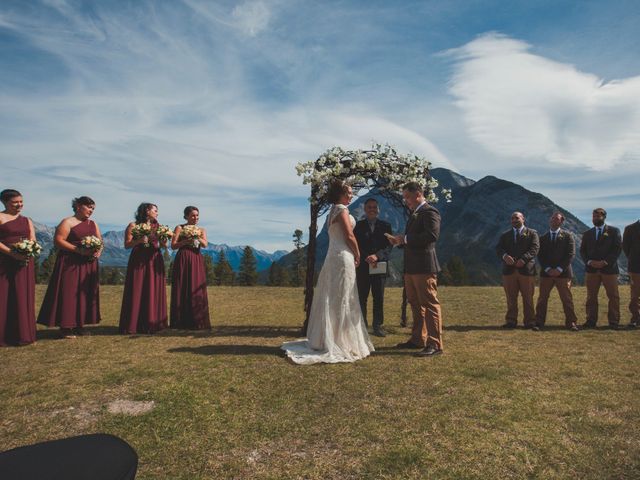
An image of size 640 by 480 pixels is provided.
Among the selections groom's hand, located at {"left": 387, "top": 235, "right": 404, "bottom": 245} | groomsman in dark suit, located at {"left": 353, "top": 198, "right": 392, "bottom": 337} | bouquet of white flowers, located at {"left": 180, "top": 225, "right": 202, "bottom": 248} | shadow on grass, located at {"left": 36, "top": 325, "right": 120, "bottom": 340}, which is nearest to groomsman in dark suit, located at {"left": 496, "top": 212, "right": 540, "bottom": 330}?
groomsman in dark suit, located at {"left": 353, "top": 198, "right": 392, "bottom": 337}

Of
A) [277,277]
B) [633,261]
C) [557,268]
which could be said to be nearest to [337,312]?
[557,268]

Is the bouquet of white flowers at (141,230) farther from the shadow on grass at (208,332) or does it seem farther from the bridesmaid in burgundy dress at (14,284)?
the shadow on grass at (208,332)

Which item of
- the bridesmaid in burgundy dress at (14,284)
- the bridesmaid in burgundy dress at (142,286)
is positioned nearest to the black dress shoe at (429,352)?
the bridesmaid in burgundy dress at (142,286)

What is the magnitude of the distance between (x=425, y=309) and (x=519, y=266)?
4659 millimetres

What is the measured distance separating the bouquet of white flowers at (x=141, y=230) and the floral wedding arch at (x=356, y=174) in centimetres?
375

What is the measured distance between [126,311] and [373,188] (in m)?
6.61

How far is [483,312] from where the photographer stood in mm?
13914

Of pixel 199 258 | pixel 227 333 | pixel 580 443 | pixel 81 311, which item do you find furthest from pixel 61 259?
pixel 580 443

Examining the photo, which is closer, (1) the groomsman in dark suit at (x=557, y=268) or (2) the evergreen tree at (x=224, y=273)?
(1) the groomsman in dark suit at (x=557, y=268)

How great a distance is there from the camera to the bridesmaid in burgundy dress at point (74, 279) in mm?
8953

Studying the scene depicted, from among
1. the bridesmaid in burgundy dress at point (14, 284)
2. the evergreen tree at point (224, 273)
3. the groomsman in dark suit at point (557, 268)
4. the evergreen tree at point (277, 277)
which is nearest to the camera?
the bridesmaid in burgundy dress at point (14, 284)

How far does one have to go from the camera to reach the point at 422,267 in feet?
25.7

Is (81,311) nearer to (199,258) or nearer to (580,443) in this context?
(199,258)

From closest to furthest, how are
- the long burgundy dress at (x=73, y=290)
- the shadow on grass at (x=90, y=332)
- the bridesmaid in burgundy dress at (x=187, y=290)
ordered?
the long burgundy dress at (x=73, y=290), the shadow on grass at (x=90, y=332), the bridesmaid in burgundy dress at (x=187, y=290)
